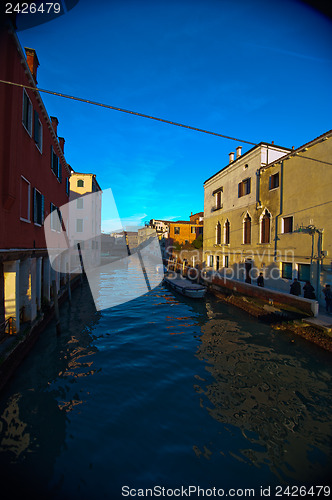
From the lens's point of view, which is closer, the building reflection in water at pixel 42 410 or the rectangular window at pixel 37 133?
the building reflection in water at pixel 42 410

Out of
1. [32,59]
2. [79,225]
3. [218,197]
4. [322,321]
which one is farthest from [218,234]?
[79,225]

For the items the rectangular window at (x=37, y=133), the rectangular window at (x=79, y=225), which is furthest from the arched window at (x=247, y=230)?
the rectangular window at (x=79, y=225)

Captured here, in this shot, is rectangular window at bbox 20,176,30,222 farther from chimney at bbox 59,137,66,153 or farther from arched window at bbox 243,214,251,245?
arched window at bbox 243,214,251,245

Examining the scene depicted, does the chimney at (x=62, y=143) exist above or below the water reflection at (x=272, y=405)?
above

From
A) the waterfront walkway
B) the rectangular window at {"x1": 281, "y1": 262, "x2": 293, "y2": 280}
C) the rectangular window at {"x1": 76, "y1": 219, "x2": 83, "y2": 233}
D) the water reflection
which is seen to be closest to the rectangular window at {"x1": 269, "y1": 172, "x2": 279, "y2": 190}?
the rectangular window at {"x1": 281, "y1": 262, "x2": 293, "y2": 280}

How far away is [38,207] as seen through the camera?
9.74 m

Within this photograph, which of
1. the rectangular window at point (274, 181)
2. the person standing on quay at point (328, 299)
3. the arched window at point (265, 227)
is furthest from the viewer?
the arched window at point (265, 227)

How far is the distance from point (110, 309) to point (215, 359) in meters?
8.39

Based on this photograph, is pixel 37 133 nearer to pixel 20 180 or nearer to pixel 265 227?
pixel 20 180

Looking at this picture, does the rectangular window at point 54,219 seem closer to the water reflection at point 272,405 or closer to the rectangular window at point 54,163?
the rectangular window at point 54,163

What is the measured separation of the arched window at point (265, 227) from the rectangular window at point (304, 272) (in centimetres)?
314

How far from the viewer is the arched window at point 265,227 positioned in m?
15.5

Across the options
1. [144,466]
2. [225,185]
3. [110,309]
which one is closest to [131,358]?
[144,466]

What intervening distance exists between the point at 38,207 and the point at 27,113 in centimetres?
343
